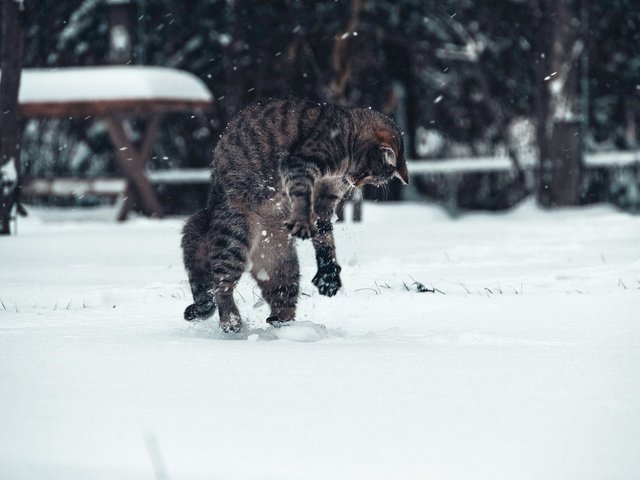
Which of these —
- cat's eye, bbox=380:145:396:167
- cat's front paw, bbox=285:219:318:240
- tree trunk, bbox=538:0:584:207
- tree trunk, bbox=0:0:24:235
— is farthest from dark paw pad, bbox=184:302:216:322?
tree trunk, bbox=538:0:584:207

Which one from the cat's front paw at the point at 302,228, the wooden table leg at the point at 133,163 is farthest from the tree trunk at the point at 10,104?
the cat's front paw at the point at 302,228

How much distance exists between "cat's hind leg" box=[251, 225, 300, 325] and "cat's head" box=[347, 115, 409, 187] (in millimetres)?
462

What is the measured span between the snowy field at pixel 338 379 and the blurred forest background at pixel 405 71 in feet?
21.2

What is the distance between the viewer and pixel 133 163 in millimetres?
10391

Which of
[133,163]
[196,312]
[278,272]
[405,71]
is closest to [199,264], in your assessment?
[196,312]

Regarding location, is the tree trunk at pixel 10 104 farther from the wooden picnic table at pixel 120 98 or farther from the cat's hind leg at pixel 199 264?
the cat's hind leg at pixel 199 264

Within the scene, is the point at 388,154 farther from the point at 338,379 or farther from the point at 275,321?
the point at 338,379

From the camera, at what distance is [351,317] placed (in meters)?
4.68

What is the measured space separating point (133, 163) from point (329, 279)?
21.0 feet

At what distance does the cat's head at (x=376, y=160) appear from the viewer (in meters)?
4.52

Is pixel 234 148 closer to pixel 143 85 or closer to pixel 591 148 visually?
pixel 143 85

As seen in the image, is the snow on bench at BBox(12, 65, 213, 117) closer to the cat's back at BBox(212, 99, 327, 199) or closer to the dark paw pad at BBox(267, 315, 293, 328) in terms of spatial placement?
the cat's back at BBox(212, 99, 327, 199)

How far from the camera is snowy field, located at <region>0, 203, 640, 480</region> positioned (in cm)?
215

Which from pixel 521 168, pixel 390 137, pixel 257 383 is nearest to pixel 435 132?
pixel 521 168
